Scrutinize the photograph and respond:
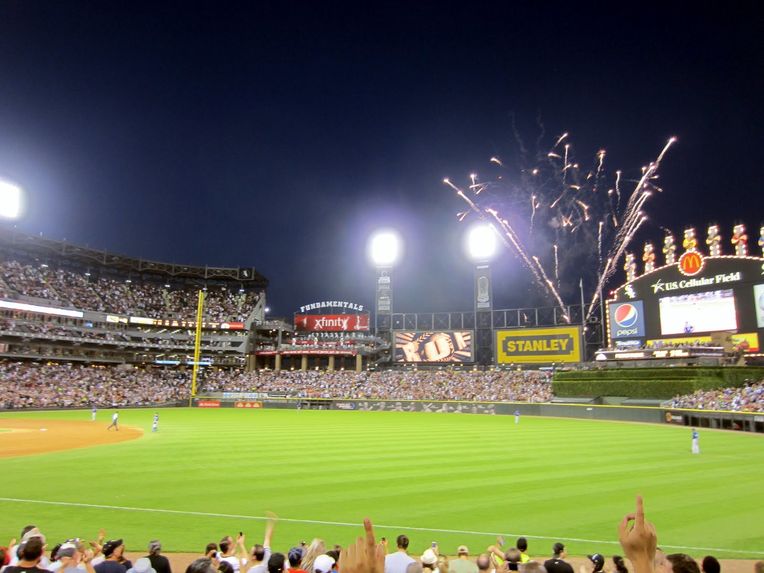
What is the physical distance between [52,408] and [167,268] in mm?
39982

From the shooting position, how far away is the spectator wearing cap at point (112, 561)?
545 centimetres

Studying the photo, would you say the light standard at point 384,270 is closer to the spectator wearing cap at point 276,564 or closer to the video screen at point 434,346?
the video screen at point 434,346

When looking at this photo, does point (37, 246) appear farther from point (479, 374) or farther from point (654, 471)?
point (654, 471)

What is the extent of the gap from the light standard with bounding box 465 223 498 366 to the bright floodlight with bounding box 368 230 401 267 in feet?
40.8

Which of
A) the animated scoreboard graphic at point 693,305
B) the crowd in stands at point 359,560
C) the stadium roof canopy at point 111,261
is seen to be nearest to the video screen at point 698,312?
the animated scoreboard graphic at point 693,305

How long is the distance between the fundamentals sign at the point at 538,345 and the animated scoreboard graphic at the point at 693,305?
30.5 feet

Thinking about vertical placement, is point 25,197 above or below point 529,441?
above

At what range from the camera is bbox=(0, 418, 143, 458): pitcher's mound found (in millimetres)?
24812

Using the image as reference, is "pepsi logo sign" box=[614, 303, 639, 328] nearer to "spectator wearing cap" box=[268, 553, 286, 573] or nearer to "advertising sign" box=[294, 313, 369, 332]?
"advertising sign" box=[294, 313, 369, 332]

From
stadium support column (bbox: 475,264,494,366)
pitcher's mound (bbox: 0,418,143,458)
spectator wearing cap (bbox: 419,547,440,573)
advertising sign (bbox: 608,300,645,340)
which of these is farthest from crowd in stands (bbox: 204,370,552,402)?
spectator wearing cap (bbox: 419,547,440,573)

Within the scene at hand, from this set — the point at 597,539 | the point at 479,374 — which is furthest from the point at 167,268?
the point at 597,539

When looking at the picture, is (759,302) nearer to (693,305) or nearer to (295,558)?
(693,305)

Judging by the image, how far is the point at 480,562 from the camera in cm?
549

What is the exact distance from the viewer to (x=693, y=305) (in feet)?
171
